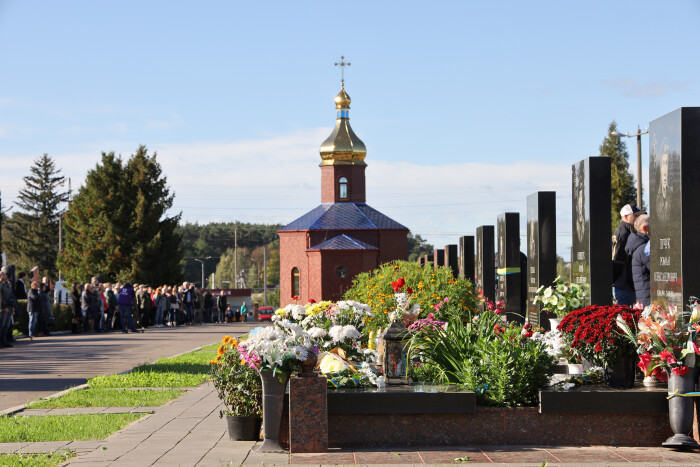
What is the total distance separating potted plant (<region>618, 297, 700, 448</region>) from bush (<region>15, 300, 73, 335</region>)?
22025mm

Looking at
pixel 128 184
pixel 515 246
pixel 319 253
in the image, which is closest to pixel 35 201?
pixel 128 184

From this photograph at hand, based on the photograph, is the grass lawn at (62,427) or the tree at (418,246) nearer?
the grass lawn at (62,427)

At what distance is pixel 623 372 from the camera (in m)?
8.45

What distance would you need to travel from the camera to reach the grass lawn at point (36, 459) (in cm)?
751

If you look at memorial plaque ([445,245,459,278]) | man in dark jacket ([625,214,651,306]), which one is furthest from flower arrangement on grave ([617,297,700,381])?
memorial plaque ([445,245,459,278])

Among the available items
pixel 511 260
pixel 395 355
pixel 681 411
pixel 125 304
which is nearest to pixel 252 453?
pixel 395 355

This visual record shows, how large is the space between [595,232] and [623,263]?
743mm

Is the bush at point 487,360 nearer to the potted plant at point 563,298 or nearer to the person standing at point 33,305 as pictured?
the potted plant at point 563,298

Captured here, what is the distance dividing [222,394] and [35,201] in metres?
79.9

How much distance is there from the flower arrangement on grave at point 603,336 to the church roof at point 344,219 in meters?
42.9

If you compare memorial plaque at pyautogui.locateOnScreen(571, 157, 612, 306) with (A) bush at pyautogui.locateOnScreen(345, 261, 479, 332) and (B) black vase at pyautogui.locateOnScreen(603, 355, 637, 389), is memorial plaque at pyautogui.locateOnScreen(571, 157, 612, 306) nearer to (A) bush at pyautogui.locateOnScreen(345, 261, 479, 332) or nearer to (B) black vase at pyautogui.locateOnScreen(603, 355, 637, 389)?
(B) black vase at pyautogui.locateOnScreen(603, 355, 637, 389)

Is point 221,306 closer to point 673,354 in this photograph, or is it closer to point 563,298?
point 563,298

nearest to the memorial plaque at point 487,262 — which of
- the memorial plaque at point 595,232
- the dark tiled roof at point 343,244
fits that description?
the memorial plaque at point 595,232

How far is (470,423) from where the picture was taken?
8055 mm
